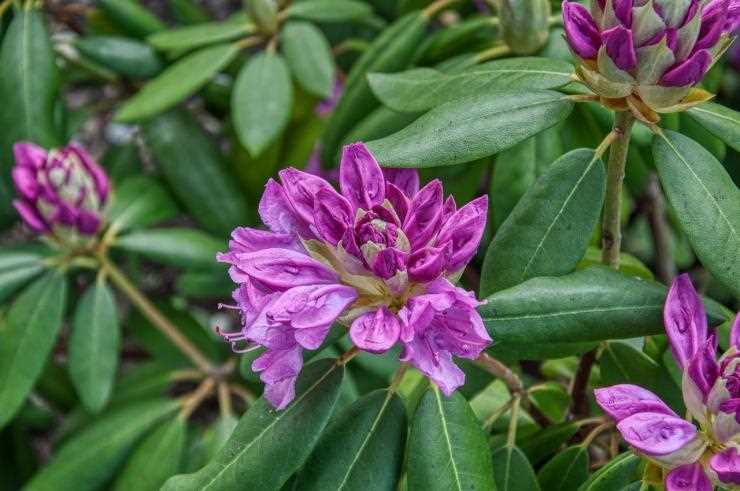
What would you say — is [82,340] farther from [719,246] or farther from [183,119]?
[719,246]

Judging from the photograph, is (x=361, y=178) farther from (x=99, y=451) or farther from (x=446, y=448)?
(x=99, y=451)

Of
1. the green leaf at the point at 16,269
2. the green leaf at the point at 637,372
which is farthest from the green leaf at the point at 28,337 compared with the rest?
the green leaf at the point at 637,372

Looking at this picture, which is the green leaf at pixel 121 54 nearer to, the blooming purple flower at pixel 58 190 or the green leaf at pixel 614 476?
the blooming purple flower at pixel 58 190

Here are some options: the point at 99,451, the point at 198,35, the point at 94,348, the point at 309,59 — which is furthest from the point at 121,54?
the point at 99,451

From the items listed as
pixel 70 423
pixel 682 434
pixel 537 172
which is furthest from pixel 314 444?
pixel 70 423

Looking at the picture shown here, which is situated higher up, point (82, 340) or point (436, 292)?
point (436, 292)
